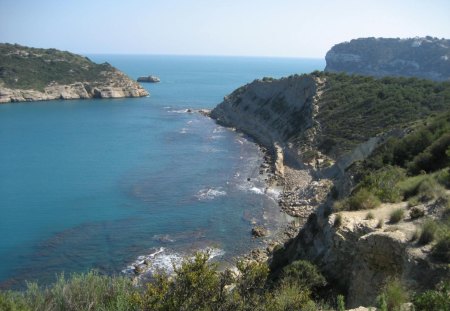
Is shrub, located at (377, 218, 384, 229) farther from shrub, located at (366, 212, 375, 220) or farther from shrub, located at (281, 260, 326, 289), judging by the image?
shrub, located at (281, 260, 326, 289)

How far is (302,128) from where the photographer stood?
62.2 meters

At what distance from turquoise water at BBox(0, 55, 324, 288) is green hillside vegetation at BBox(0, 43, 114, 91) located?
Answer: 3931cm

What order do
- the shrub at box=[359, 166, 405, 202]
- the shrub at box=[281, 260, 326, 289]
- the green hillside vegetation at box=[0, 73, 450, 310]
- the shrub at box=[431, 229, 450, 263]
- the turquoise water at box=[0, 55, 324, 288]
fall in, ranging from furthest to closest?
the turquoise water at box=[0, 55, 324, 288]
the shrub at box=[359, 166, 405, 202]
the shrub at box=[281, 260, 326, 289]
the shrub at box=[431, 229, 450, 263]
the green hillside vegetation at box=[0, 73, 450, 310]

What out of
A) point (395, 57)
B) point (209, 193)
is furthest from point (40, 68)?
point (395, 57)

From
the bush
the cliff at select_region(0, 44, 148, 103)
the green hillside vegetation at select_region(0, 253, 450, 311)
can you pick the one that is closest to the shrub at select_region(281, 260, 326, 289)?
the green hillside vegetation at select_region(0, 253, 450, 311)

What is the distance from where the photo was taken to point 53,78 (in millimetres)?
127812

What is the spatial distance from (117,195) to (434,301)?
3947 cm

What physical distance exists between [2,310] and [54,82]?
409ft

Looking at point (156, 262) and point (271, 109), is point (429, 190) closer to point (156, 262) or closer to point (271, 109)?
point (156, 262)

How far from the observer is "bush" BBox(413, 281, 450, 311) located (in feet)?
25.1

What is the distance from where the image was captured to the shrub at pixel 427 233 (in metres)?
12.2

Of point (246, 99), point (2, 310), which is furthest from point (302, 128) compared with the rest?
point (2, 310)

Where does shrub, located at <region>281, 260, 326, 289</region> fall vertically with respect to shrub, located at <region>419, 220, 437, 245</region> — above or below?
below

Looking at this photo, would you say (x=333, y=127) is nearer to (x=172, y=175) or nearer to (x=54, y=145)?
(x=172, y=175)
